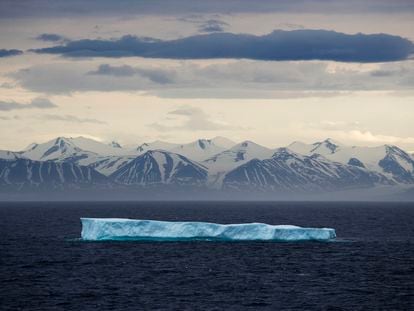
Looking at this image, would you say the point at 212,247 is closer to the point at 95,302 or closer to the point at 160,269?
the point at 160,269

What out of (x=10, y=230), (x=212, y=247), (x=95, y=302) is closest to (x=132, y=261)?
(x=212, y=247)

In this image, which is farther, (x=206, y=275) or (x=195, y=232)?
(x=195, y=232)

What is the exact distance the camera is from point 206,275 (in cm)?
7281

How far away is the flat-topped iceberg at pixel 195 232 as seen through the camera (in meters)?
102

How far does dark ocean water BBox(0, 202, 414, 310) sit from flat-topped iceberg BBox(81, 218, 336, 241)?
163cm

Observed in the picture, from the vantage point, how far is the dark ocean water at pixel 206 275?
58844 millimetres

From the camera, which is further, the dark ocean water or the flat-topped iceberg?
the flat-topped iceberg

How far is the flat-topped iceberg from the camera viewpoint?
102 meters

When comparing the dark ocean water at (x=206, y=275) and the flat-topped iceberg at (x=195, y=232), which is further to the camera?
the flat-topped iceberg at (x=195, y=232)

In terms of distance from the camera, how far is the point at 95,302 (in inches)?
2292

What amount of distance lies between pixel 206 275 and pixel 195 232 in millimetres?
30604

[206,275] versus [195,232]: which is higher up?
[206,275]

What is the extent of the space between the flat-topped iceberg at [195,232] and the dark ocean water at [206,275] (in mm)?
1627

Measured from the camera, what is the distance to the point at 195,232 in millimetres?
103375
